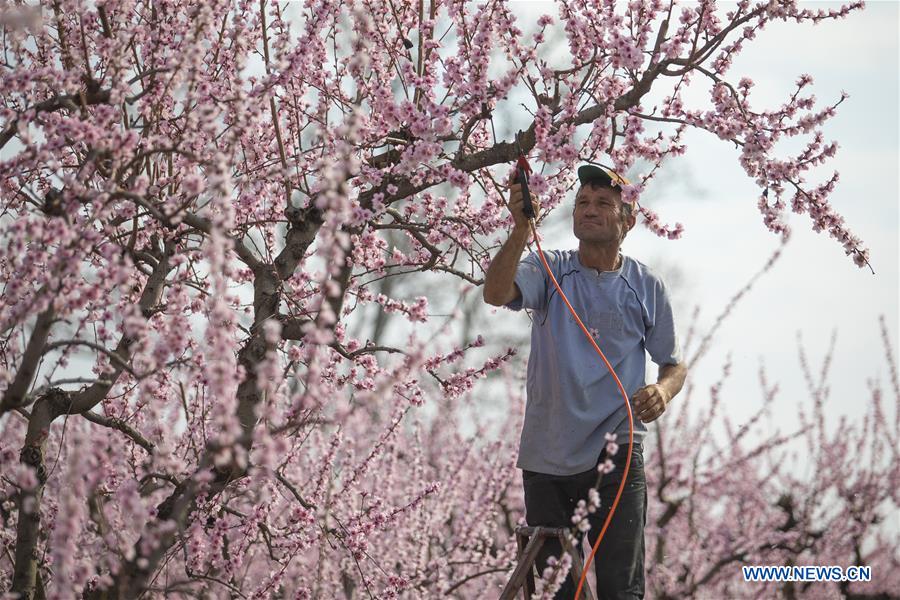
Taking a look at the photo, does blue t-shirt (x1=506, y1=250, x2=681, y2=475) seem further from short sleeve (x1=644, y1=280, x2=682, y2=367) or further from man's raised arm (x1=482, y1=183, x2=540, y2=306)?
man's raised arm (x1=482, y1=183, x2=540, y2=306)

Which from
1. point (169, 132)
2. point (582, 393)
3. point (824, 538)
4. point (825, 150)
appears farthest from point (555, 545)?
point (824, 538)

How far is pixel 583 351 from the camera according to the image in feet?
11.0

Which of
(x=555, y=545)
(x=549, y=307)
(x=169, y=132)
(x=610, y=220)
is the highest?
(x=169, y=132)

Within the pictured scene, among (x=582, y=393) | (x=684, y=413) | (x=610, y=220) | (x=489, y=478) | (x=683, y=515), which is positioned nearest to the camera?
(x=582, y=393)

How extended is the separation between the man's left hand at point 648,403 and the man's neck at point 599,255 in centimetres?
53

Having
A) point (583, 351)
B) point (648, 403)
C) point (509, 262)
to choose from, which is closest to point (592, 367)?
point (583, 351)

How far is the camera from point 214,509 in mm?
3750

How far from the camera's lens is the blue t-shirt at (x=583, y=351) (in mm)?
3246

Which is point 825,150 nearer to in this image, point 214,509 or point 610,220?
point 610,220

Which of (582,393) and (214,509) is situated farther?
(214,509)

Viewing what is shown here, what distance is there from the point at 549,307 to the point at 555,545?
0.82 meters

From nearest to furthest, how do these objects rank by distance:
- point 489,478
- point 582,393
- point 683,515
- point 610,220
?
point 582,393
point 610,220
point 489,478
point 683,515

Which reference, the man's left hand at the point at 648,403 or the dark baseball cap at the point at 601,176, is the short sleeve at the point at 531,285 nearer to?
the dark baseball cap at the point at 601,176

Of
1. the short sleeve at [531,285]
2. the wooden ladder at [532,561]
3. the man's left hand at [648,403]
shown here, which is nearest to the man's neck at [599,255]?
the short sleeve at [531,285]
